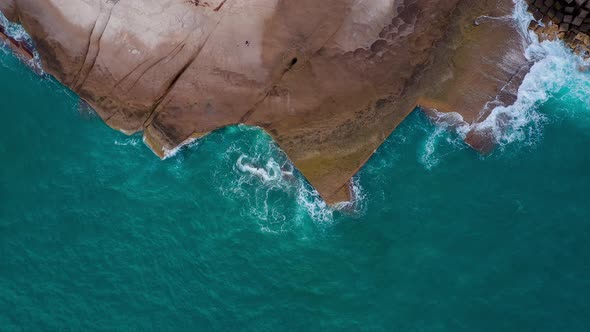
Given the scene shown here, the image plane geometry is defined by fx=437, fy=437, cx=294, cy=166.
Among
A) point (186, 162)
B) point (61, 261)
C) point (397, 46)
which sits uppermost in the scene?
point (397, 46)

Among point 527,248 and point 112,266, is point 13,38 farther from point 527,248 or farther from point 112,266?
point 527,248

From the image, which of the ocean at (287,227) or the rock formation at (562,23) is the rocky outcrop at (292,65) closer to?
the ocean at (287,227)

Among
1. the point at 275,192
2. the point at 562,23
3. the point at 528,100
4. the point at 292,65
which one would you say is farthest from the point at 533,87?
the point at 275,192

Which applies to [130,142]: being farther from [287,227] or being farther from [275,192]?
[287,227]

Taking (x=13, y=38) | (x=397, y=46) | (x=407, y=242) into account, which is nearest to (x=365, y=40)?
(x=397, y=46)

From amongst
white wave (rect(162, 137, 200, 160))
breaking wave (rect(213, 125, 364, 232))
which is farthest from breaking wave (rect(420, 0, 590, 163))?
white wave (rect(162, 137, 200, 160))

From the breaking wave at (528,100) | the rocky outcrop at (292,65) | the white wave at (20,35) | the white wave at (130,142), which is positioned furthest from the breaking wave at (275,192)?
the white wave at (20,35)
